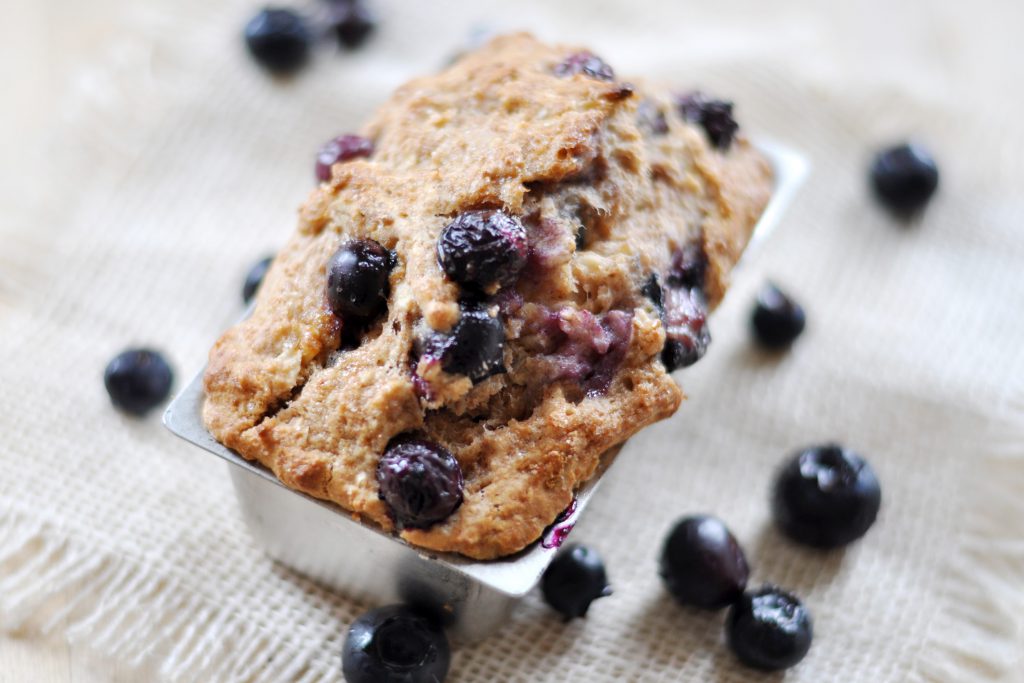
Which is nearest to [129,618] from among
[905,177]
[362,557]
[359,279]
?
[362,557]

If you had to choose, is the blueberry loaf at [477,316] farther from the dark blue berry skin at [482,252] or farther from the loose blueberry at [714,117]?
the loose blueberry at [714,117]

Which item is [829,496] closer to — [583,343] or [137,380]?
[583,343]

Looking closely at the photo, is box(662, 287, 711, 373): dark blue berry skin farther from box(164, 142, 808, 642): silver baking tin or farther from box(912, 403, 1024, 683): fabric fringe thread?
box(912, 403, 1024, 683): fabric fringe thread

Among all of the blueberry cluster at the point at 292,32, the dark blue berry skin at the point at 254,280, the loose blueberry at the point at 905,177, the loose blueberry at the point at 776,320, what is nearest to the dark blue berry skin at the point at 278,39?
the blueberry cluster at the point at 292,32

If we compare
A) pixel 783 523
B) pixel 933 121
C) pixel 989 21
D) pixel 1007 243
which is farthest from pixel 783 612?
pixel 989 21

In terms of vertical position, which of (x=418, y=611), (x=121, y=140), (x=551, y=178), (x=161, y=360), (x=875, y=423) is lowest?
(x=875, y=423)

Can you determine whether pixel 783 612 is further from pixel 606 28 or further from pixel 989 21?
pixel 989 21
